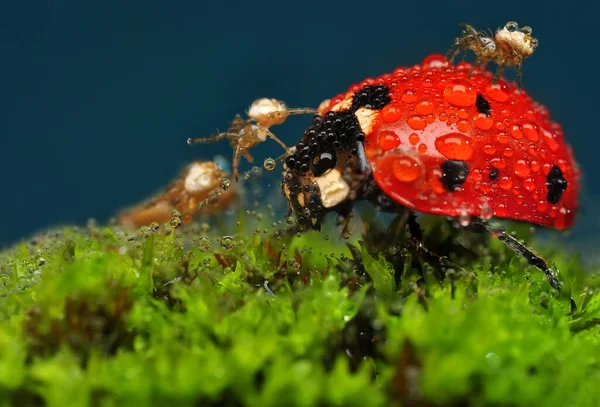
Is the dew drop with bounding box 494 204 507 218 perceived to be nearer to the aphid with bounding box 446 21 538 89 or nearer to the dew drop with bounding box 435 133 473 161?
the dew drop with bounding box 435 133 473 161

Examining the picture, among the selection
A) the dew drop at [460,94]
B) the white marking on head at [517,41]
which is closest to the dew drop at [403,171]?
the dew drop at [460,94]

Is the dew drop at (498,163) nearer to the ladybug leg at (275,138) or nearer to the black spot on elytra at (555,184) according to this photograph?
the black spot on elytra at (555,184)

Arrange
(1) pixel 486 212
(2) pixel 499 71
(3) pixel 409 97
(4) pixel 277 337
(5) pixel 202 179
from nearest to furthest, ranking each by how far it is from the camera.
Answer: (4) pixel 277 337
(1) pixel 486 212
(3) pixel 409 97
(2) pixel 499 71
(5) pixel 202 179

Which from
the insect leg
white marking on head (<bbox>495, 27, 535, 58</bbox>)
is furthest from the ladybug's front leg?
the insect leg

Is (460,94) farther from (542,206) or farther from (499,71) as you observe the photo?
(542,206)

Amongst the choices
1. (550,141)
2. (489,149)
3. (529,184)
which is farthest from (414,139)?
(550,141)

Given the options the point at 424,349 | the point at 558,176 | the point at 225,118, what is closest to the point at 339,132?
the point at 225,118

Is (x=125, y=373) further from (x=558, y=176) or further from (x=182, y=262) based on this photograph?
(x=558, y=176)
